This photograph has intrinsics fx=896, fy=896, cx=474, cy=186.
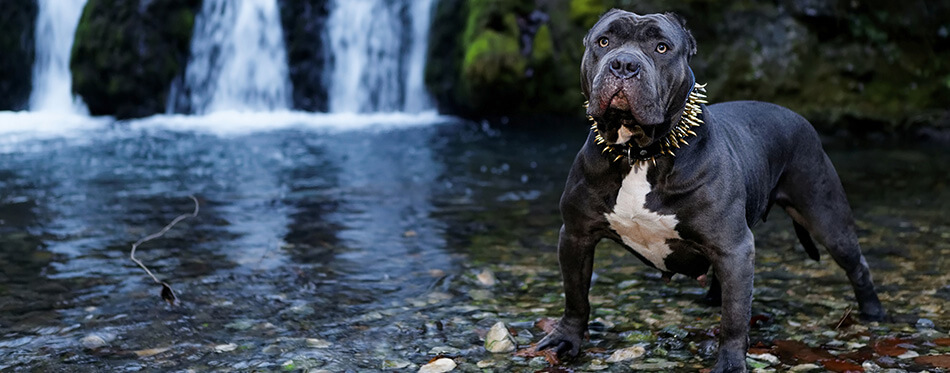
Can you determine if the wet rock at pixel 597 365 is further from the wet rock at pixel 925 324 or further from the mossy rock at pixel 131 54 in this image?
the mossy rock at pixel 131 54

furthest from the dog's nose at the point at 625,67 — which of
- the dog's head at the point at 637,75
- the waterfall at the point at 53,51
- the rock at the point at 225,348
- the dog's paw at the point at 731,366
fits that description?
the waterfall at the point at 53,51

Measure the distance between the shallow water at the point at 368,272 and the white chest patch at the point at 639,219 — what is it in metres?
0.61

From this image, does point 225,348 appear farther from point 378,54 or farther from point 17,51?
point 17,51

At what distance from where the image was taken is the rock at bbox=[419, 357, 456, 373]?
4.14 m

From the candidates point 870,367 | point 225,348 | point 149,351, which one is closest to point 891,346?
point 870,367

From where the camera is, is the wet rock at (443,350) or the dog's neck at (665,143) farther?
the wet rock at (443,350)

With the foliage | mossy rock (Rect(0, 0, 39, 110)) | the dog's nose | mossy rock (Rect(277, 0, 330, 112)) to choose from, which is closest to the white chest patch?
the dog's nose

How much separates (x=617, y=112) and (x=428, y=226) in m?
4.48

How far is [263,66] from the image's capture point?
18531mm

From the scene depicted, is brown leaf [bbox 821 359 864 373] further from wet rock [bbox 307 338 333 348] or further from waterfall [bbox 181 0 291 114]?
waterfall [bbox 181 0 291 114]

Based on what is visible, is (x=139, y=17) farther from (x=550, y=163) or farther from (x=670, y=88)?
(x=670, y=88)

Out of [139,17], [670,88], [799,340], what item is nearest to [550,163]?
[799,340]

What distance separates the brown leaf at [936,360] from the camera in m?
4.08

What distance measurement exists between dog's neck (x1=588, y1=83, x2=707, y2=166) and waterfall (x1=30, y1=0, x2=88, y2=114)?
1772cm
